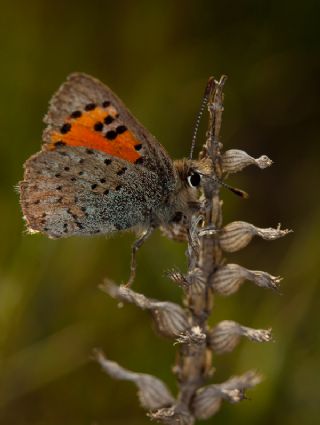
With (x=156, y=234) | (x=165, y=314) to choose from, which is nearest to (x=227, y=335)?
(x=165, y=314)

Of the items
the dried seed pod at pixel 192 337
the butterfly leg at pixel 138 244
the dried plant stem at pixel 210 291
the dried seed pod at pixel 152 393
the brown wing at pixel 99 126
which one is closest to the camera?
the dried seed pod at pixel 192 337

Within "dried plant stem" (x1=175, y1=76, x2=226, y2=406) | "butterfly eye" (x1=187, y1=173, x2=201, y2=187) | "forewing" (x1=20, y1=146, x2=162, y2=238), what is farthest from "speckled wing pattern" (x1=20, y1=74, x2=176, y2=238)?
"dried plant stem" (x1=175, y1=76, x2=226, y2=406)

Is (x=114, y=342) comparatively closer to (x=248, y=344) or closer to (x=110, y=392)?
(x=110, y=392)

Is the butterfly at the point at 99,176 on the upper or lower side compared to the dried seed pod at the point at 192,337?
upper

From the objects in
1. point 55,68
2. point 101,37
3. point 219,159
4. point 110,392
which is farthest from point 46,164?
point 101,37

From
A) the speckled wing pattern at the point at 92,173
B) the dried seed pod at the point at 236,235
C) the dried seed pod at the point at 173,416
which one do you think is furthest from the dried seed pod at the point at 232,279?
the speckled wing pattern at the point at 92,173

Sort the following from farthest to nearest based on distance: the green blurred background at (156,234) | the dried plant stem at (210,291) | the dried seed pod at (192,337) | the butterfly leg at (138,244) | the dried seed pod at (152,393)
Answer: the green blurred background at (156,234), the butterfly leg at (138,244), the dried seed pod at (152,393), the dried plant stem at (210,291), the dried seed pod at (192,337)

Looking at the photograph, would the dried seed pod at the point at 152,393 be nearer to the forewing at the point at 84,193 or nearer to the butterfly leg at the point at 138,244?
the butterfly leg at the point at 138,244

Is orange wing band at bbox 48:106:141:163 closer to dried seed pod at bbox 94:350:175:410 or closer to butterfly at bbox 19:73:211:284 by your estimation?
butterfly at bbox 19:73:211:284
